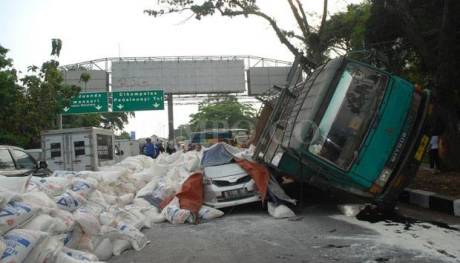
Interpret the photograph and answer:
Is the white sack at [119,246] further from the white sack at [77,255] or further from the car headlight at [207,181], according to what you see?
the car headlight at [207,181]

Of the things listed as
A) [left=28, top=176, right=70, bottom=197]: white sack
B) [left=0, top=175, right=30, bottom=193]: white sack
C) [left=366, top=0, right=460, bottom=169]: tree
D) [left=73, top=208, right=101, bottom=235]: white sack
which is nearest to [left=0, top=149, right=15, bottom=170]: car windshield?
[left=28, top=176, right=70, bottom=197]: white sack

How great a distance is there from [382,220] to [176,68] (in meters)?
27.3

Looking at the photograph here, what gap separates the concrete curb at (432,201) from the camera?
28.1 feet

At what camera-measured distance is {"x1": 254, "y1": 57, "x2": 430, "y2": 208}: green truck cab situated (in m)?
8.03

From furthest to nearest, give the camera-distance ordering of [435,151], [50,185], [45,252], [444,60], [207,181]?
[435,151] < [444,60] < [207,181] < [50,185] < [45,252]

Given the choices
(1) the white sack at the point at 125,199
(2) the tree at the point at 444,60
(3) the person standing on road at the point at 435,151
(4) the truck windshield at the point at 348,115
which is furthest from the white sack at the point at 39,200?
(3) the person standing on road at the point at 435,151

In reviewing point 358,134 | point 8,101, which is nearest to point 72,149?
point 8,101

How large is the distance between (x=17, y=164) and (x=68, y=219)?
4963 mm

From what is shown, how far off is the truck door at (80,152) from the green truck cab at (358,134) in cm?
1334

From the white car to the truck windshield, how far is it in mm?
1698

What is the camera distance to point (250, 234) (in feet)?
23.8

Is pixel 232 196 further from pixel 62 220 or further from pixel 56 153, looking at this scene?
pixel 56 153

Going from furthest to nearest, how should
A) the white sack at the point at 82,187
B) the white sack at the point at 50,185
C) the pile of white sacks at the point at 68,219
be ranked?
the white sack at the point at 82,187 < the white sack at the point at 50,185 < the pile of white sacks at the point at 68,219

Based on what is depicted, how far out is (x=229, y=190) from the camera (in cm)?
928
